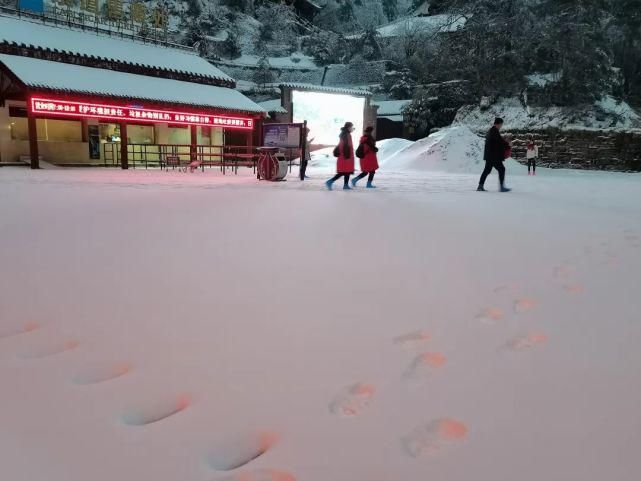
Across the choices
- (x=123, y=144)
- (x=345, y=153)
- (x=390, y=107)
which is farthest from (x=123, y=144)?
(x=390, y=107)

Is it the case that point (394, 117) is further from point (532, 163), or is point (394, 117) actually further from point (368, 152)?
point (368, 152)

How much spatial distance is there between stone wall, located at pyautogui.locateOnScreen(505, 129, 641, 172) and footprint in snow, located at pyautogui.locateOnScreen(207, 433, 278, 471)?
20469 mm

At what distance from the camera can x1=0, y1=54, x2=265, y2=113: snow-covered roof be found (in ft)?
45.2

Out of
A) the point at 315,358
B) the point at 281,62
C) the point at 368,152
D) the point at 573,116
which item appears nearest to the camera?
the point at 315,358

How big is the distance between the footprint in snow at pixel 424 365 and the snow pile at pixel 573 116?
2013 centimetres

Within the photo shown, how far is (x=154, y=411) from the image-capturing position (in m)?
1.54

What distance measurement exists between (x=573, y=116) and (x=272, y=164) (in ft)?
47.3

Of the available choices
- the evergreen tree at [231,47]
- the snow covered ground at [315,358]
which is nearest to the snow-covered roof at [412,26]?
the evergreen tree at [231,47]

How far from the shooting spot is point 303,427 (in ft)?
4.83

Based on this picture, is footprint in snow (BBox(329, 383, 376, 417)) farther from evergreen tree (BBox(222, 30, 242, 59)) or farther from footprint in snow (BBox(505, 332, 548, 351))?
evergreen tree (BBox(222, 30, 242, 59))

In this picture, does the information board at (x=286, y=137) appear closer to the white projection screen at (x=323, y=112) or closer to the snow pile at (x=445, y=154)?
the snow pile at (x=445, y=154)

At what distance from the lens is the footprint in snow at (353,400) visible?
156 centimetres

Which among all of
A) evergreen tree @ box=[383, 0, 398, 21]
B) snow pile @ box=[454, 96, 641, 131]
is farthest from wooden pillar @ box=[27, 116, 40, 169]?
evergreen tree @ box=[383, 0, 398, 21]

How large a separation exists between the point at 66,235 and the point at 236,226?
144 centimetres
